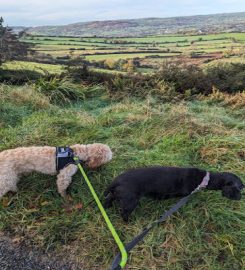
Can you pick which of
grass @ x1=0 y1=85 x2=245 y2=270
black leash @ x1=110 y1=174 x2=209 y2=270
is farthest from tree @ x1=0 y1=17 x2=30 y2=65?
black leash @ x1=110 y1=174 x2=209 y2=270

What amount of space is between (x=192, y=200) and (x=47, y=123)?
3.26 meters

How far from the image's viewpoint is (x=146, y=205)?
4.41 metres

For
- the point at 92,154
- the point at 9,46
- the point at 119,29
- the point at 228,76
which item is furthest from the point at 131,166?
the point at 119,29

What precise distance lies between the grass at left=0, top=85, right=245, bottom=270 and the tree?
4.74 metres

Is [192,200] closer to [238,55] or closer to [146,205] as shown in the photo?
[146,205]

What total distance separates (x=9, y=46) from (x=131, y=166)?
8434 millimetres

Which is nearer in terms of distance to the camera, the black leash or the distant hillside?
the black leash

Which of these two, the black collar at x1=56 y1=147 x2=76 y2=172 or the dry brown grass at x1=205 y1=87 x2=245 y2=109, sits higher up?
the black collar at x1=56 y1=147 x2=76 y2=172

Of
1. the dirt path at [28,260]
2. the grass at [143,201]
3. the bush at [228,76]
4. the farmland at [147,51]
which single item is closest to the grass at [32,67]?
the farmland at [147,51]

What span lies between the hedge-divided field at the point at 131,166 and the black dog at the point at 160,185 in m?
0.20

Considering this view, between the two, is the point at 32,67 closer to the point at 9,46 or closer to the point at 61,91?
the point at 9,46

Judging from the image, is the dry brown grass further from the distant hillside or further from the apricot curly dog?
the distant hillside

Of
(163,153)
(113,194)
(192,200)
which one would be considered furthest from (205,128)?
(113,194)

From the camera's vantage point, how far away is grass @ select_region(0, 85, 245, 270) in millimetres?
3791
